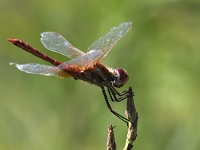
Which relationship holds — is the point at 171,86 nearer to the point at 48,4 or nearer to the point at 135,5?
the point at 135,5

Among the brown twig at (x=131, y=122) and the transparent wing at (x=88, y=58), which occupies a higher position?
the transparent wing at (x=88, y=58)

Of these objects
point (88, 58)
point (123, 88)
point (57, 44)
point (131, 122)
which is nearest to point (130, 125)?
point (131, 122)

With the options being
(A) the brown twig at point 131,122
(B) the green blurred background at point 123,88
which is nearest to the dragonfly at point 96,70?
(A) the brown twig at point 131,122

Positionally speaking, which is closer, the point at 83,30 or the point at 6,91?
the point at 83,30

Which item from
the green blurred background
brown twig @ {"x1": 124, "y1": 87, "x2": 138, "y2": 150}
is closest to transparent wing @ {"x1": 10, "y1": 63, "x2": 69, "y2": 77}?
brown twig @ {"x1": 124, "y1": 87, "x2": 138, "y2": 150}

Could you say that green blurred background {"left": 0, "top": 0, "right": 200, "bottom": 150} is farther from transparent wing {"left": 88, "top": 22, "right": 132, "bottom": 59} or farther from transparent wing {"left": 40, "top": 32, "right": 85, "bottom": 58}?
transparent wing {"left": 88, "top": 22, "right": 132, "bottom": 59}

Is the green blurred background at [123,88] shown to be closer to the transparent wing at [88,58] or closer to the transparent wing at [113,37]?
the transparent wing at [113,37]

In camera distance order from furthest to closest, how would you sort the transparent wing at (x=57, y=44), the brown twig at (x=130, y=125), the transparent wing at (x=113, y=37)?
the transparent wing at (x=57, y=44), the transparent wing at (x=113, y=37), the brown twig at (x=130, y=125)

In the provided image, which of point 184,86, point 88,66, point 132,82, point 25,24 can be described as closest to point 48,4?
point 25,24
